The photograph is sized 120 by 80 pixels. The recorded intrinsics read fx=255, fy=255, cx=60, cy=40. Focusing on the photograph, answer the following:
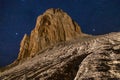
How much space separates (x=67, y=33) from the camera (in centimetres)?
8944

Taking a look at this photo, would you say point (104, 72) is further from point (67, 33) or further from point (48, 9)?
point (48, 9)

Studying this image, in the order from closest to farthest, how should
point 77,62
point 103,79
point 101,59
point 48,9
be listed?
point 103,79 → point 101,59 → point 77,62 → point 48,9

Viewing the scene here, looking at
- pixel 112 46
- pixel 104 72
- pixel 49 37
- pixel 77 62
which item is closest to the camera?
pixel 104 72

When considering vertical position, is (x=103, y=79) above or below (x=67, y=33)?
below

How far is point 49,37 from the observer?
89312 mm

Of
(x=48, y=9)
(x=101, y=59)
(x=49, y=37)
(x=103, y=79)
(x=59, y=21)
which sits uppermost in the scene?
(x=48, y=9)

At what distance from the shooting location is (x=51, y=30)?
91500 millimetres

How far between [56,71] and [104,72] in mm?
5209

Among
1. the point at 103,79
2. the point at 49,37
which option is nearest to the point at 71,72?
the point at 103,79

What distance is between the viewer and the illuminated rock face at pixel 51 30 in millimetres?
88812

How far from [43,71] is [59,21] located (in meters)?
68.0

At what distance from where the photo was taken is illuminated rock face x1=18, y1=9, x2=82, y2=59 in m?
88.8

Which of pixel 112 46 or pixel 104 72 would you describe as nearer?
pixel 104 72

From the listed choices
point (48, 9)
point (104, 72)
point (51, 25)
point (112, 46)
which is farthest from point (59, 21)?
point (104, 72)
